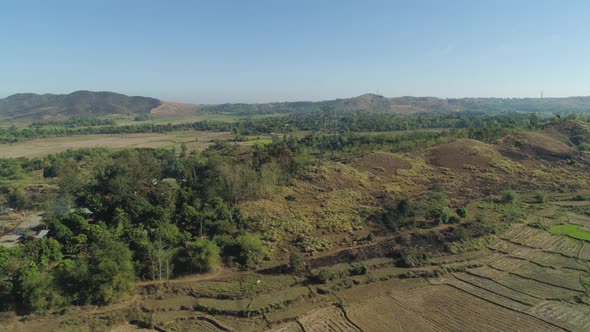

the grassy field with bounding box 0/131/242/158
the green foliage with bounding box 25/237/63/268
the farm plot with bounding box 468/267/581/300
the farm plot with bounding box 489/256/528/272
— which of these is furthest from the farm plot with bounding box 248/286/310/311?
the grassy field with bounding box 0/131/242/158

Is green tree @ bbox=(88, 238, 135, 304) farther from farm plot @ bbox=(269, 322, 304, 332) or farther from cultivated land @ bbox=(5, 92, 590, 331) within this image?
farm plot @ bbox=(269, 322, 304, 332)

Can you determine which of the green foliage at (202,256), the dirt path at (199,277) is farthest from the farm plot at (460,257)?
the green foliage at (202,256)

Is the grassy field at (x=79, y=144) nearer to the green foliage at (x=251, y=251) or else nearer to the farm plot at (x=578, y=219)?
the green foliage at (x=251, y=251)

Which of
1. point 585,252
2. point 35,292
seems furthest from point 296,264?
point 585,252

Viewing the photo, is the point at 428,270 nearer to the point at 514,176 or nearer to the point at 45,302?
the point at 45,302

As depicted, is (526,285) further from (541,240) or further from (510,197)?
(510,197)

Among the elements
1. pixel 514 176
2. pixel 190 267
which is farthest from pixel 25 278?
pixel 514 176

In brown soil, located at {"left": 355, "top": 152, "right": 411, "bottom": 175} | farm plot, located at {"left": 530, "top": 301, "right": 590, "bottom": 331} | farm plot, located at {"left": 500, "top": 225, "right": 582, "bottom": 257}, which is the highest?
brown soil, located at {"left": 355, "top": 152, "right": 411, "bottom": 175}
